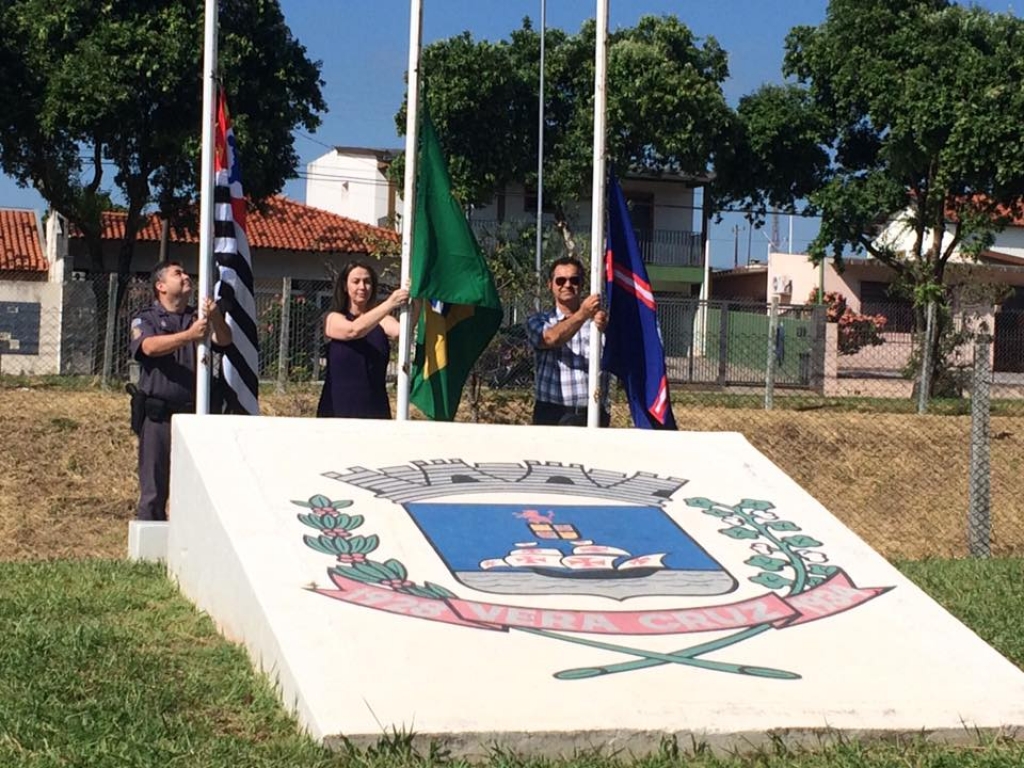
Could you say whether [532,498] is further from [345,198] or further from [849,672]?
[345,198]

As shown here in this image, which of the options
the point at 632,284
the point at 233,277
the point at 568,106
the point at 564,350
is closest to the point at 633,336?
the point at 632,284

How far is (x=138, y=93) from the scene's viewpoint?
21.2 m

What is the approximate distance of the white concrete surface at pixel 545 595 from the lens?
399cm

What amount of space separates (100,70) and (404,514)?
17.6m

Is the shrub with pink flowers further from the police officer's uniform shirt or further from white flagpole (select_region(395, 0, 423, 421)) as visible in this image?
the police officer's uniform shirt

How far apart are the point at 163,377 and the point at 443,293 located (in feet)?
4.93

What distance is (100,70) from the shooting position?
2088 cm

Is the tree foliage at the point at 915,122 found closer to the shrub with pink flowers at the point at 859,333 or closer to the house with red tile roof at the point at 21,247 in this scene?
the shrub with pink flowers at the point at 859,333

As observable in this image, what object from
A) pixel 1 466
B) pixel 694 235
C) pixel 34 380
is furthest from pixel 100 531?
pixel 694 235

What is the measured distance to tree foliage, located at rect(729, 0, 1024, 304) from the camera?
70.9 feet

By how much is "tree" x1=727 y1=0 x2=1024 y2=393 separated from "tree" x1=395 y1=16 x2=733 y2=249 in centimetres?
394

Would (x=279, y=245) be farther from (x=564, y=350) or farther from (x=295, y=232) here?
(x=564, y=350)

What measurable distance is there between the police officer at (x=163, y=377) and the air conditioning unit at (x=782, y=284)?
33456 mm

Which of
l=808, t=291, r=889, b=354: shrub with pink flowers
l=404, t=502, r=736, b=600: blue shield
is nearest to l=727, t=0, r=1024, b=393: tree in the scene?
l=808, t=291, r=889, b=354: shrub with pink flowers
